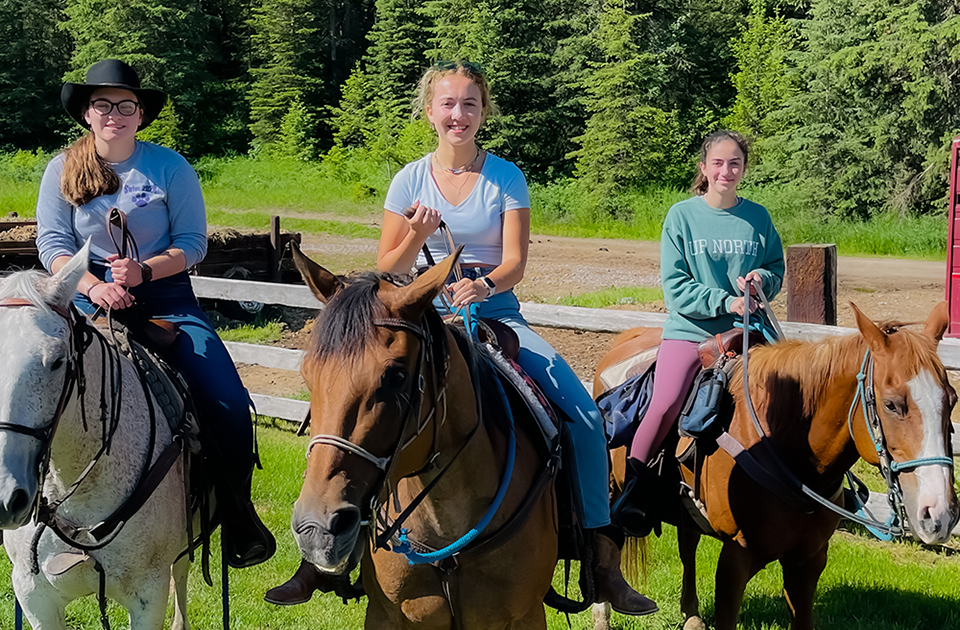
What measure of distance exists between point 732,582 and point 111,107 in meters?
3.48

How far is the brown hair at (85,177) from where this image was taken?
346cm

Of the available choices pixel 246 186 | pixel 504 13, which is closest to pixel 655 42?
pixel 504 13

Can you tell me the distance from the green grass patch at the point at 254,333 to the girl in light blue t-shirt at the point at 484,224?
24.5ft

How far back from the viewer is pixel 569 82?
32188 mm

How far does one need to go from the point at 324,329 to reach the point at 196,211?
1.73m

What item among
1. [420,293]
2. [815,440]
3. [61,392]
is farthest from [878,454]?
[61,392]

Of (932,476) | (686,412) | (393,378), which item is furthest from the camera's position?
(686,412)

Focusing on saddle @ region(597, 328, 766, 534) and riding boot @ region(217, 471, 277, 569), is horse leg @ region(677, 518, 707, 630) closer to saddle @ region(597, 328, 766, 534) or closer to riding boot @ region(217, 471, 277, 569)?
saddle @ region(597, 328, 766, 534)

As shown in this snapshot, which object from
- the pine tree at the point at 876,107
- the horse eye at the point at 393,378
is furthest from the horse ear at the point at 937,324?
the pine tree at the point at 876,107

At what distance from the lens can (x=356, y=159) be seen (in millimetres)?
35500

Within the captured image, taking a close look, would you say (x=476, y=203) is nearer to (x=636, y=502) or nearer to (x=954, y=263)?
(x=636, y=502)

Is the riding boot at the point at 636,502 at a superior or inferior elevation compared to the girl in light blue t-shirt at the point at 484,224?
inferior

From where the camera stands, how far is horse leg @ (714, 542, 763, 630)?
12.8 feet

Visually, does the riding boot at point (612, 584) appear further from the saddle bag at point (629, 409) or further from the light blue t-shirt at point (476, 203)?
the light blue t-shirt at point (476, 203)
